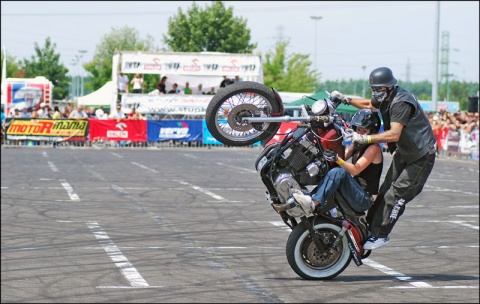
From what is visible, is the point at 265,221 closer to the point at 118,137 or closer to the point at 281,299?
the point at 281,299

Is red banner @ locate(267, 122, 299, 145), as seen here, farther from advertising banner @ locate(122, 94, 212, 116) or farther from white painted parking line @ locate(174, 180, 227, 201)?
white painted parking line @ locate(174, 180, 227, 201)

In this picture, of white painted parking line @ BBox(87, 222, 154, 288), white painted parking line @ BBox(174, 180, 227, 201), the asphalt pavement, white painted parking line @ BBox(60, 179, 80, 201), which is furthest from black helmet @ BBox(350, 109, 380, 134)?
white painted parking line @ BBox(60, 179, 80, 201)

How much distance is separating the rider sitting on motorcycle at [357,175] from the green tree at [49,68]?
137 inches

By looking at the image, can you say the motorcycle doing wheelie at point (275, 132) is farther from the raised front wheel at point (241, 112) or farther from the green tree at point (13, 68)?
the green tree at point (13, 68)

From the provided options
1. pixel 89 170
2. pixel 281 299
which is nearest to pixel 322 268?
pixel 281 299

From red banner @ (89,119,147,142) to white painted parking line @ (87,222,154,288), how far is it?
28681mm

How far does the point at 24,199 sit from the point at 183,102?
2546cm

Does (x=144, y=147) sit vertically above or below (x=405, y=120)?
below

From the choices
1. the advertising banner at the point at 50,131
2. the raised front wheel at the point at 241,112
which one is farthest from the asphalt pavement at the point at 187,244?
the advertising banner at the point at 50,131

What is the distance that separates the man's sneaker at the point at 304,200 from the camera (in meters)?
5.34

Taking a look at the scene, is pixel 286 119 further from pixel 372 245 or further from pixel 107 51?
pixel 107 51

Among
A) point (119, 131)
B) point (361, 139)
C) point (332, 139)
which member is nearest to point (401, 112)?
point (361, 139)

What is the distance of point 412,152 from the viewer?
479 cm

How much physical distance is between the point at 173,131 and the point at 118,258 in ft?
125
